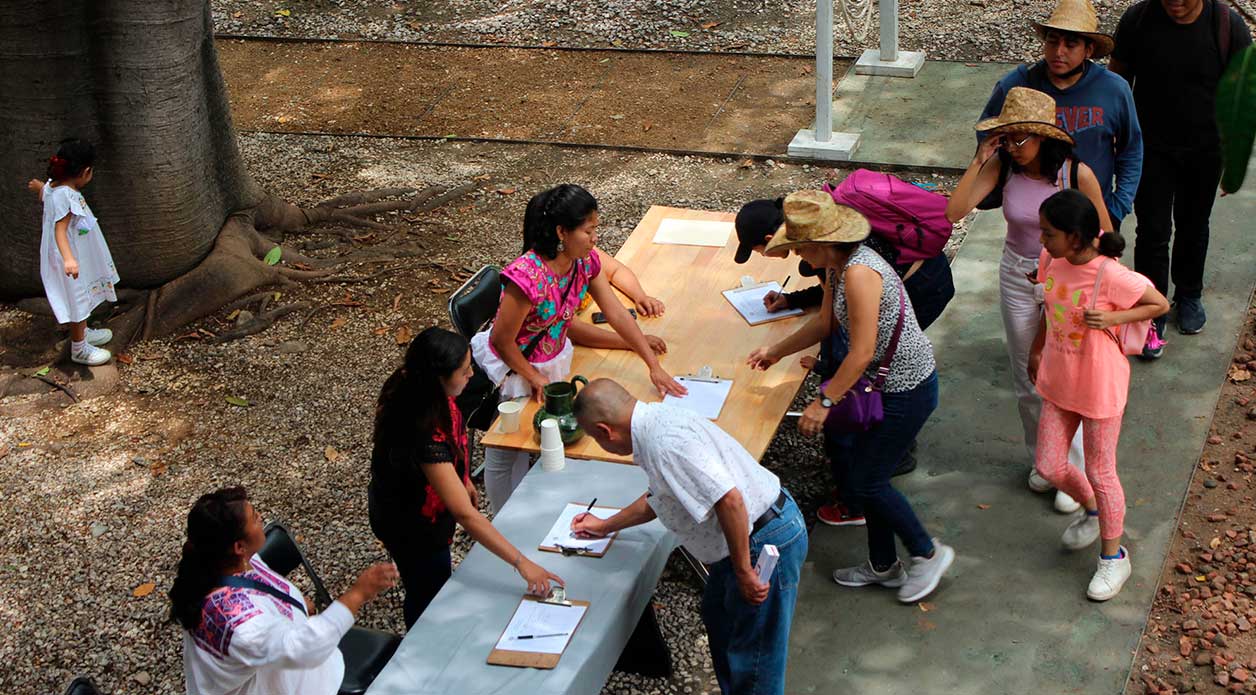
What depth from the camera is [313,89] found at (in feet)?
37.7

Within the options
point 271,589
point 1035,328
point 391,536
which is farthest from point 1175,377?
point 271,589

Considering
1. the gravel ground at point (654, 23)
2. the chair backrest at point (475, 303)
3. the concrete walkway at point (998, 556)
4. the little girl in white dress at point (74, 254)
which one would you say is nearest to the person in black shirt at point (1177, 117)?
the concrete walkway at point (998, 556)

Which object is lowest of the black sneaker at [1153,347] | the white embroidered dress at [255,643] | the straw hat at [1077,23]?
the black sneaker at [1153,347]

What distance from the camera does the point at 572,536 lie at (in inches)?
176

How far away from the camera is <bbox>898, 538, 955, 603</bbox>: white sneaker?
5.23 metres

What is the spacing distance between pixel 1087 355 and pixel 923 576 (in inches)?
43.7

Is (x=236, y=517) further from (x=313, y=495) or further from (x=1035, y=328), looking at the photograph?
(x=1035, y=328)

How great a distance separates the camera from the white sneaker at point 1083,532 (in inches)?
213

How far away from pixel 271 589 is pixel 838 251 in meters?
2.29

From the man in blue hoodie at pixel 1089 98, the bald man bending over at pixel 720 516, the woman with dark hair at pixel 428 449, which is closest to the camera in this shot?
the bald man bending over at pixel 720 516

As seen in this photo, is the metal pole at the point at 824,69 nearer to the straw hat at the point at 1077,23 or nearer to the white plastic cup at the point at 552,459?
the straw hat at the point at 1077,23

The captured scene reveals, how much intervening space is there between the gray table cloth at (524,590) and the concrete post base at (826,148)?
5171mm

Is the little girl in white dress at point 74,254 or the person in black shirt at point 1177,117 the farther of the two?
the little girl in white dress at point 74,254

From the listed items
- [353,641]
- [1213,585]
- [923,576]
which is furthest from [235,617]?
[1213,585]
